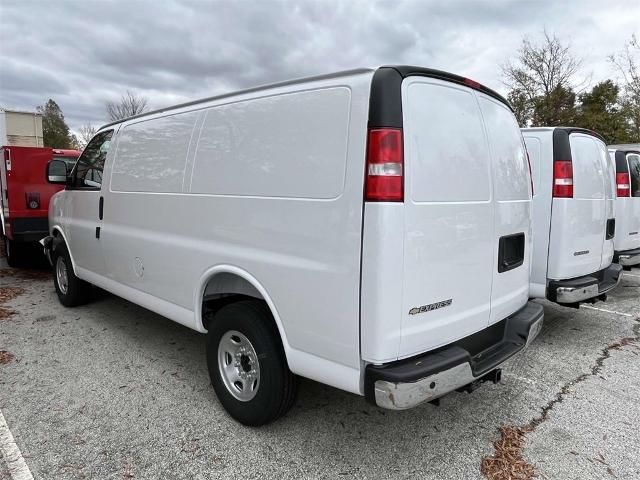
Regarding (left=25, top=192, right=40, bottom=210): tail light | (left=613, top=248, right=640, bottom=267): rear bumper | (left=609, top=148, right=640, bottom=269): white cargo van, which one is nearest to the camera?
(left=613, top=248, right=640, bottom=267): rear bumper

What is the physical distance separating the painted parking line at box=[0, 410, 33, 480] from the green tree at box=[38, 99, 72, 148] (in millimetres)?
51438

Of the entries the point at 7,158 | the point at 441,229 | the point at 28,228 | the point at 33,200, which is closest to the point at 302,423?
the point at 441,229

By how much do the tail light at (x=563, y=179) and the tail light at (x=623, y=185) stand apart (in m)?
2.38

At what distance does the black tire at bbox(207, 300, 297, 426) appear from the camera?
108 inches

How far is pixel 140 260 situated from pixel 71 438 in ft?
4.94

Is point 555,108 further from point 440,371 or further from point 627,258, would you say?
point 440,371

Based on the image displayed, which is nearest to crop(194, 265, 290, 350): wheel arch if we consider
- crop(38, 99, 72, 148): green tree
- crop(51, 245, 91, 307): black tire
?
crop(51, 245, 91, 307): black tire

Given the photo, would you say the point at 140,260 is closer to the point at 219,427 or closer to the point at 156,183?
the point at 156,183

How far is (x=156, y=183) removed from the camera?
371cm

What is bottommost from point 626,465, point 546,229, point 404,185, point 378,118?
point 626,465

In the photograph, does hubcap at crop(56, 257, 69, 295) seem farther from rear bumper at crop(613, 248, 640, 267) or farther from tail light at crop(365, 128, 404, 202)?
rear bumper at crop(613, 248, 640, 267)

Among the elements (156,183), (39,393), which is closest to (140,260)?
(156,183)

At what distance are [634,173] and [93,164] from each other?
7.25 metres

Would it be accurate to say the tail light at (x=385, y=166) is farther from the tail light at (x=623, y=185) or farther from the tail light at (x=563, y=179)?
the tail light at (x=623, y=185)
